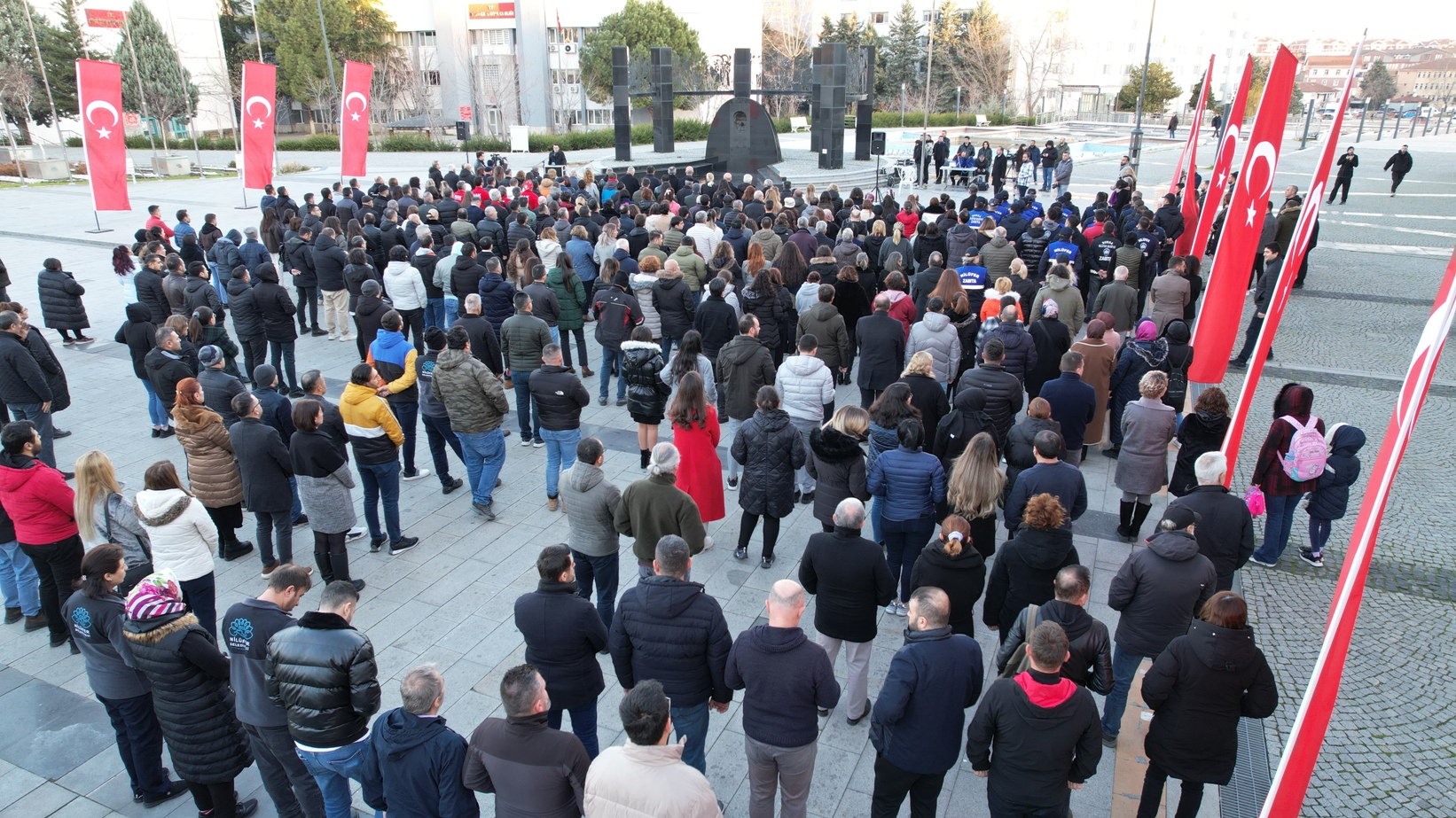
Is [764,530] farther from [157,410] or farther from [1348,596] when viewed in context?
[157,410]

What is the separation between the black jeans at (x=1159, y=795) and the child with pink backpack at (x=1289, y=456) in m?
3.31

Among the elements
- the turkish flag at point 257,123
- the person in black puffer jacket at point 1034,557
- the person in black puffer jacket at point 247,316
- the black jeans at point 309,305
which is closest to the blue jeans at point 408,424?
the person in black puffer jacket at point 247,316

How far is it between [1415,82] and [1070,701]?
179567 mm

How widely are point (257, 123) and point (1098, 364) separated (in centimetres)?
1665

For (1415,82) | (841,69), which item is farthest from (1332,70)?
(841,69)

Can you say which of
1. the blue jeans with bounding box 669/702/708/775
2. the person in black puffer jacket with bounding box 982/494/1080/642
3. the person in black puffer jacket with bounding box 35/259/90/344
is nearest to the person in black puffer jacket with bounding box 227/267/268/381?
the person in black puffer jacket with bounding box 35/259/90/344

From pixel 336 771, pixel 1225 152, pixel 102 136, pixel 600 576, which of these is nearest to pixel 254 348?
pixel 600 576

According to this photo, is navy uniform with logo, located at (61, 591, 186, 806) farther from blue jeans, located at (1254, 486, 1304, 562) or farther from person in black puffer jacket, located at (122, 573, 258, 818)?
blue jeans, located at (1254, 486, 1304, 562)

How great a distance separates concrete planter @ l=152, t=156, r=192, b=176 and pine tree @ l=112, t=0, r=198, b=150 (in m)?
8.57

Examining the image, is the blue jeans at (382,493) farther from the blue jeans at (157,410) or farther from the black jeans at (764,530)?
the blue jeans at (157,410)

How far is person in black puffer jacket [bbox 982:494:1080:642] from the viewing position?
4.87 metres

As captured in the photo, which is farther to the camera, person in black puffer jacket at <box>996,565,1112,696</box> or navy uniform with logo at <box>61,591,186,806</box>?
navy uniform with logo at <box>61,591,186,806</box>

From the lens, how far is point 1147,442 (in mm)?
6773

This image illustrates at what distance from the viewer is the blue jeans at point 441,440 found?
26.0 ft
